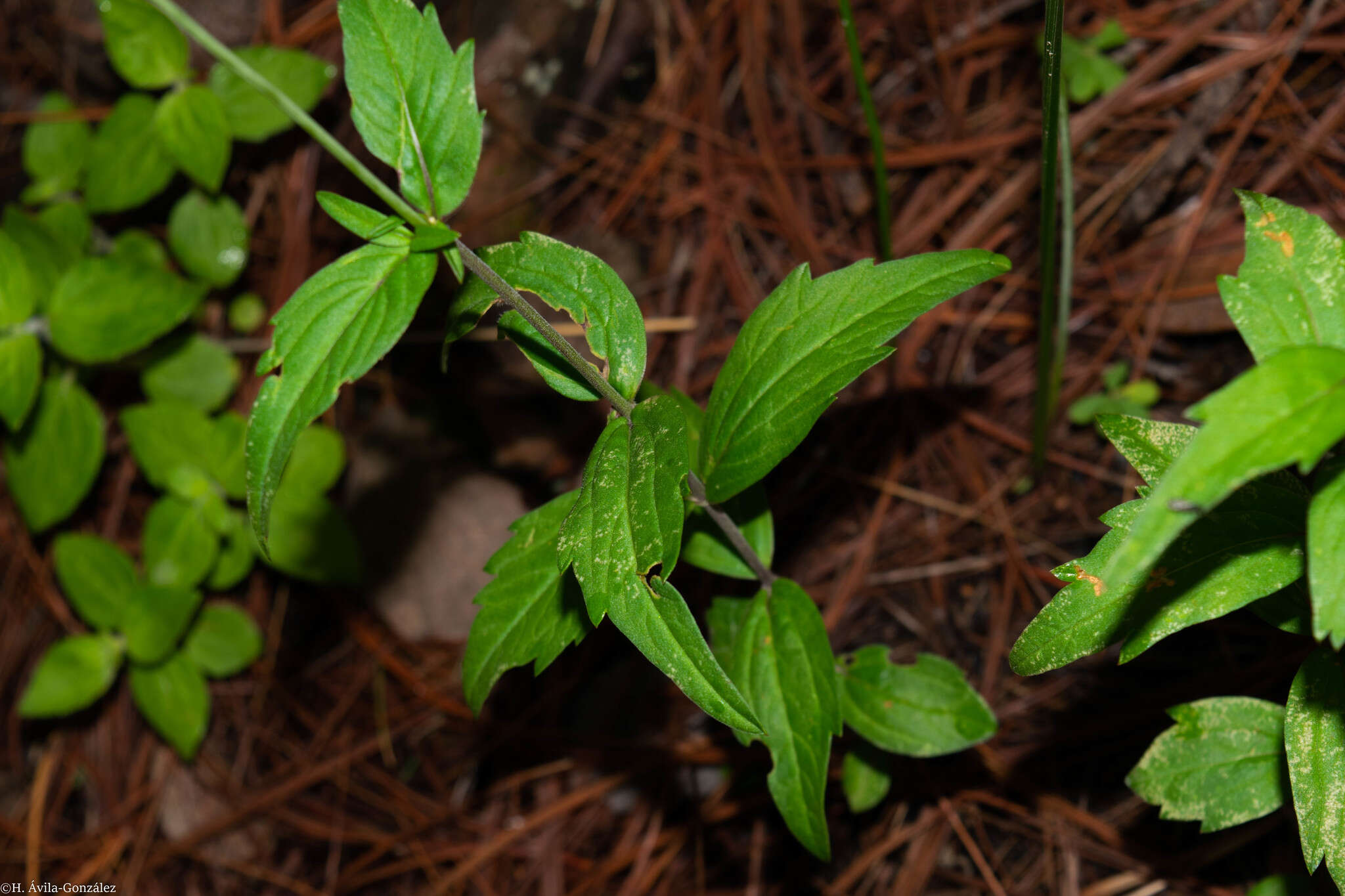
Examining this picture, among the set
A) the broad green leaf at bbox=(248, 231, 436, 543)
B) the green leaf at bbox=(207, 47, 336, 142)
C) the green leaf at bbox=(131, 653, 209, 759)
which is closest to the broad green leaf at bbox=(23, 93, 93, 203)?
the green leaf at bbox=(207, 47, 336, 142)

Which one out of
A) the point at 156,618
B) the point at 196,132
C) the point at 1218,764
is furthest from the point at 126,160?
the point at 1218,764

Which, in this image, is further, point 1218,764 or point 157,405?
point 157,405

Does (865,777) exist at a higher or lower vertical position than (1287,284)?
lower

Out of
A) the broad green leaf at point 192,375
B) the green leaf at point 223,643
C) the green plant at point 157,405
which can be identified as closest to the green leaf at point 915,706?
the green plant at point 157,405

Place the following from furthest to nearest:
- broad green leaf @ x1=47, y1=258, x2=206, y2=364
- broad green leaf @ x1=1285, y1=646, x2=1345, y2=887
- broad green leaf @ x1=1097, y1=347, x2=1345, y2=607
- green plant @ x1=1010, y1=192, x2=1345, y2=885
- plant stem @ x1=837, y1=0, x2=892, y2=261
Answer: broad green leaf @ x1=47, y1=258, x2=206, y2=364, plant stem @ x1=837, y1=0, x2=892, y2=261, broad green leaf @ x1=1285, y1=646, x2=1345, y2=887, green plant @ x1=1010, y1=192, x2=1345, y2=885, broad green leaf @ x1=1097, y1=347, x2=1345, y2=607

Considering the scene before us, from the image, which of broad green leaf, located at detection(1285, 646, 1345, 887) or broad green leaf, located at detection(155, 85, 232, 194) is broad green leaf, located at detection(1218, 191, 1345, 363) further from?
broad green leaf, located at detection(155, 85, 232, 194)

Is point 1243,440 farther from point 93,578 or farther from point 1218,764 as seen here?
point 93,578
